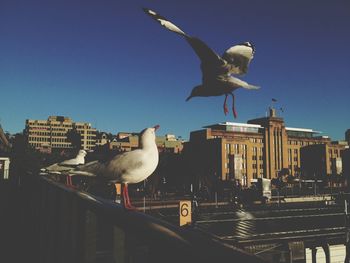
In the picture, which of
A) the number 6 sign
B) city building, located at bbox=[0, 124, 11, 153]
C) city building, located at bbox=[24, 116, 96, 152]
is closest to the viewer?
the number 6 sign

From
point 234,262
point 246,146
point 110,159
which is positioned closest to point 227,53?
point 110,159

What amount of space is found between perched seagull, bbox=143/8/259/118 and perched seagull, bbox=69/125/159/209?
28.1 inches

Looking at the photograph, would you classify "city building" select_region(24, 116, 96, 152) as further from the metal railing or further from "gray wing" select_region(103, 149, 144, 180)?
the metal railing

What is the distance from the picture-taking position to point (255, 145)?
110062mm

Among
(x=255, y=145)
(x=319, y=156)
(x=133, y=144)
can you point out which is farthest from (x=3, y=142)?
(x=319, y=156)

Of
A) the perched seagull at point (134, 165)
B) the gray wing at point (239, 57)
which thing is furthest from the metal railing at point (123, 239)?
the gray wing at point (239, 57)

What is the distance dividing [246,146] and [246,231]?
95802mm

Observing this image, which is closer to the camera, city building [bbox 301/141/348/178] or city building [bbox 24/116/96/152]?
city building [bbox 301/141/348/178]

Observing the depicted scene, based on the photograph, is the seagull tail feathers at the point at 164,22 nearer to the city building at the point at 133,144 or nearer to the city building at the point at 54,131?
the city building at the point at 133,144

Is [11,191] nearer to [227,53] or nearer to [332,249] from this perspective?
[332,249]

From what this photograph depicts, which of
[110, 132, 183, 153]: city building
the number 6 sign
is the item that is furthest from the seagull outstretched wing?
[110, 132, 183, 153]: city building

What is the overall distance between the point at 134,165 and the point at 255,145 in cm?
10963

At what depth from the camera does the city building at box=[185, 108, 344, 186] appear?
98.1 m

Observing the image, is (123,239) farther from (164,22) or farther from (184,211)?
(184,211)
